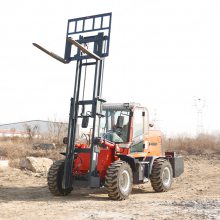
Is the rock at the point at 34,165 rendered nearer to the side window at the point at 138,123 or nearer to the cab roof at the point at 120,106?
the cab roof at the point at 120,106

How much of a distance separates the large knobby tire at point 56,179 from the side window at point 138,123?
225 centimetres

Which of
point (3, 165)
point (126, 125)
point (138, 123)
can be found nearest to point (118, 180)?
point (126, 125)

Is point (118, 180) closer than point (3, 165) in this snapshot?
Yes

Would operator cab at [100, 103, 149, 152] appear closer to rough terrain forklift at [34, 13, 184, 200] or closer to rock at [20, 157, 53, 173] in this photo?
rough terrain forklift at [34, 13, 184, 200]

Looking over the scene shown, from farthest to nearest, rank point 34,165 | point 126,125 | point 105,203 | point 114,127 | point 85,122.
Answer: point 34,165 < point 114,127 < point 126,125 < point 85,122 < point 105,203

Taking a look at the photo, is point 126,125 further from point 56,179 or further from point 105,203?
point 105,203

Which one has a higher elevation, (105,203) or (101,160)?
(101,160)

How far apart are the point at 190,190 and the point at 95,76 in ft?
15.1

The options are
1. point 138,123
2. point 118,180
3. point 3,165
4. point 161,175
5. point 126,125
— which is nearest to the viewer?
point 118,180

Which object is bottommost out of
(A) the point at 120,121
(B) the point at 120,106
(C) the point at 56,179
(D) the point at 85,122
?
(C) the point at 56,179

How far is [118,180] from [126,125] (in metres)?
1.93

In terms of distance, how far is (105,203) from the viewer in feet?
29.3

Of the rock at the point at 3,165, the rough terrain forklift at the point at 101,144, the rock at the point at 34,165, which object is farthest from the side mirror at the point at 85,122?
the rock at the point at 3,165

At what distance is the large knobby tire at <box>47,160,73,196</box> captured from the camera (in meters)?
9.98
